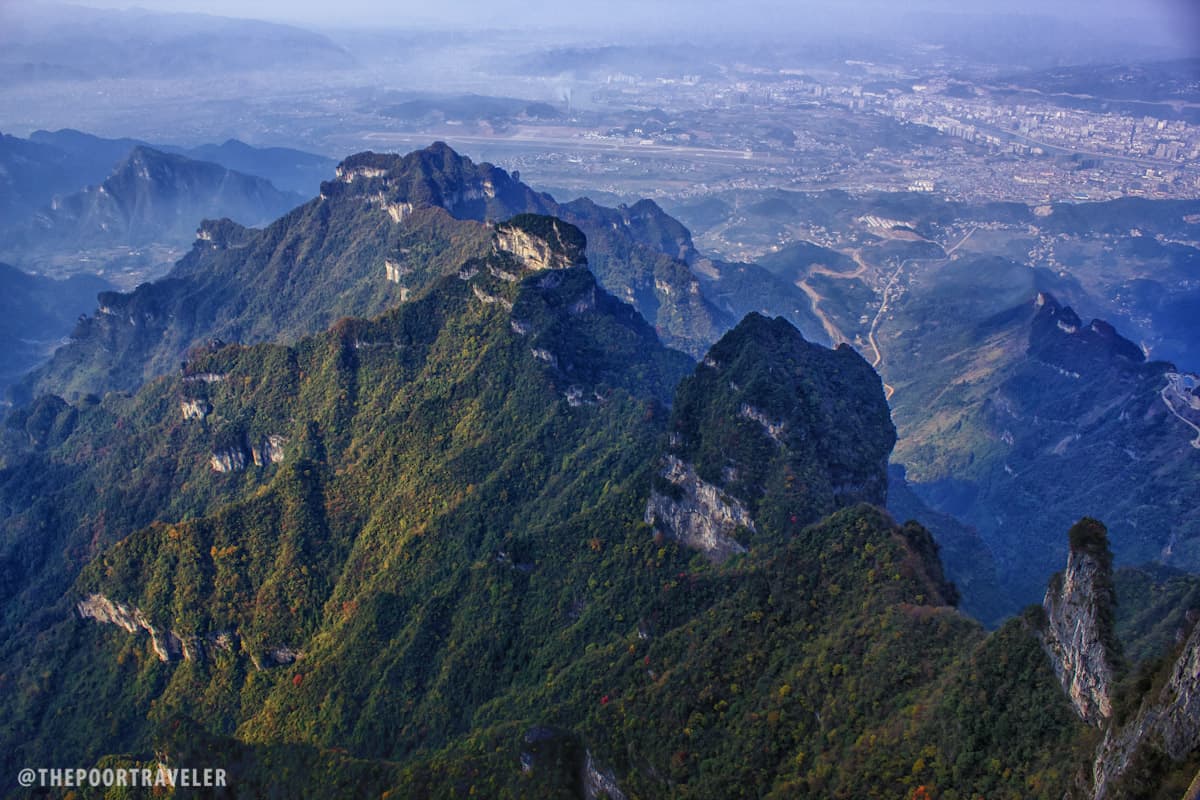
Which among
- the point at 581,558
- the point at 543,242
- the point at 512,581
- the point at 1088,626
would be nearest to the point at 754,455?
the point at 581,558

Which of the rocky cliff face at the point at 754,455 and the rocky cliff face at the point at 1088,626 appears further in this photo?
the rocky cliff face at the point at 754,455

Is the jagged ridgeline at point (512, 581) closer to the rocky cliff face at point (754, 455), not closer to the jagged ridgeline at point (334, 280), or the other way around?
the rocky cliff face at point (754, 455)

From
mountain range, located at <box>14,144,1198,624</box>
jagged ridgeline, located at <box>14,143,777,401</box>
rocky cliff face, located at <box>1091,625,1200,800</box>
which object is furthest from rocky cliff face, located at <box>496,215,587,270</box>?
rocky cliff face, located at <box>1091,625,1200,800</box>

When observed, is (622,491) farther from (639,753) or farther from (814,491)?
(639,753)

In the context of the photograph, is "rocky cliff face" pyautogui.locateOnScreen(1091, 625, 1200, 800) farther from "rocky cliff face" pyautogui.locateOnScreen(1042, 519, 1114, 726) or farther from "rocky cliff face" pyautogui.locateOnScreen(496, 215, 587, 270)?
"rocky cliff face" pyautogui.locateOnScreen(496, 215, 587, 270)

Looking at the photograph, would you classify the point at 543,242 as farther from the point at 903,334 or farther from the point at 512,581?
the point at 903,334

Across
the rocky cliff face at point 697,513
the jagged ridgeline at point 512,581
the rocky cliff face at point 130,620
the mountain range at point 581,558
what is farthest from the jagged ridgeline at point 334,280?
the rocky cliff face at point 697,513
